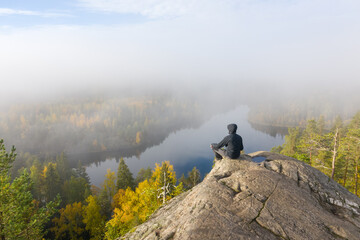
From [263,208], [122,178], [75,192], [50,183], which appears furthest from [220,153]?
[50,183]

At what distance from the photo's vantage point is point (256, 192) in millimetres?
7418

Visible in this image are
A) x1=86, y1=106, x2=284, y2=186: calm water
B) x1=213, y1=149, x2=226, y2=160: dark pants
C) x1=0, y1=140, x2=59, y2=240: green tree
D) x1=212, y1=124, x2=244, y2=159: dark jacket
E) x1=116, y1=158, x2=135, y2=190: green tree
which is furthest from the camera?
x1=86, y1=106, x2=284, y2=186: calm water

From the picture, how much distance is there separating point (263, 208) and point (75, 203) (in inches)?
1866

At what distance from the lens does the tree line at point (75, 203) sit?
36.7 feet

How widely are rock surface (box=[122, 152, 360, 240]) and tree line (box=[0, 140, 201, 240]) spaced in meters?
6.75

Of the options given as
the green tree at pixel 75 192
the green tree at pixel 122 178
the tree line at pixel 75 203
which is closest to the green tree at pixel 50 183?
the tree line at pixel 75 203

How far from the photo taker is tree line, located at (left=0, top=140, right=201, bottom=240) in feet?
36.7

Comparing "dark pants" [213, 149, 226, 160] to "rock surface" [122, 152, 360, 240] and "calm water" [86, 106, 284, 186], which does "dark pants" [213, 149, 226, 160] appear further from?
"calm water" [86, 106, 284, 186]

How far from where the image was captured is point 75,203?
1606 inches

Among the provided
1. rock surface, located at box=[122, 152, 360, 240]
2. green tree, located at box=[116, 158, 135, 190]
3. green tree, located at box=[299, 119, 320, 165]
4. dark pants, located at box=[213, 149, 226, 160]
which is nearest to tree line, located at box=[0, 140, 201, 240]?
green tree, located at box=[116, 158, 135, 190]

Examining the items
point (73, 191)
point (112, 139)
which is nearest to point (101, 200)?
point (73, 191)

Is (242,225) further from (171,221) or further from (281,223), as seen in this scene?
(171,221)

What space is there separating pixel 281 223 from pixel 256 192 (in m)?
1.47

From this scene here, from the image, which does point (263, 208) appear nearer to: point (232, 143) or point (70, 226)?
point (232, 143)
